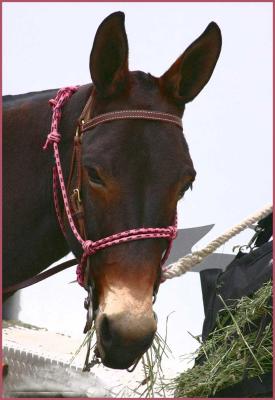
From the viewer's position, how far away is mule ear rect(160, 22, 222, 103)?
2303 mm

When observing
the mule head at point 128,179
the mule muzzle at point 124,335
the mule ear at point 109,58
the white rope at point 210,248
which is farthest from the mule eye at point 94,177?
the white rope at point 210,248

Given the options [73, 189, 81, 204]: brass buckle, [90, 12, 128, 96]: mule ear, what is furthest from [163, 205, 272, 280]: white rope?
[90, 12, 128, 96]: mule ear

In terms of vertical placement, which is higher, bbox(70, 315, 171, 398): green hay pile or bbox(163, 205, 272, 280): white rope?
bbox(163, 205, 272, 280): white rope

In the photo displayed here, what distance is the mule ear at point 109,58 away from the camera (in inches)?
85.4

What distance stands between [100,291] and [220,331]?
0.67 m

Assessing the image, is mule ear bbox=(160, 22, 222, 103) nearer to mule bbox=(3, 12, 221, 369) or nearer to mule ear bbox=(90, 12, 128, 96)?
mule bbox=(3, 12, 221, 369)

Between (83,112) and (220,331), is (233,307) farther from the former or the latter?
(83,112)

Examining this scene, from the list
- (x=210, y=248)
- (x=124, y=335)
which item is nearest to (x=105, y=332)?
(x=124, y=335)

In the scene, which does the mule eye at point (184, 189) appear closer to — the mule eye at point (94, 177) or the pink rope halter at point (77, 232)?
the pink rope halter at point (77, 232)

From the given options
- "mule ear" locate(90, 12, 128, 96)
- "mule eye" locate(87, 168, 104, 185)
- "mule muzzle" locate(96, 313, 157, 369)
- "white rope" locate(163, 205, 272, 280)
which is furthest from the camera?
"white rope" locate(163, 205, 272, 280)

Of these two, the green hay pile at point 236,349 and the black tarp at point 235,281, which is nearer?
the green hay pile at point 236,349


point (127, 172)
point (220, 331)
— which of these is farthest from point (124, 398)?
point (127, 172)

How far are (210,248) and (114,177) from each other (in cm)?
83

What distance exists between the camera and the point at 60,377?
460cm
